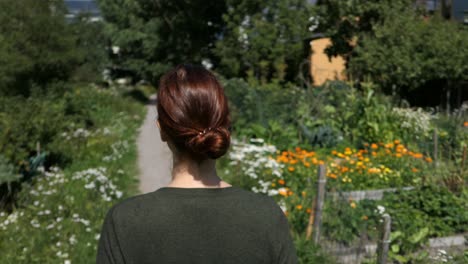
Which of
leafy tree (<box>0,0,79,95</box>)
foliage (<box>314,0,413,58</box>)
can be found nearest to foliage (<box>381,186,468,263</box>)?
leafy tree (<box>0,0,79,95</box>)

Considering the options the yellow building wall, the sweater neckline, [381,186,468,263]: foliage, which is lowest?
the yellow building wall

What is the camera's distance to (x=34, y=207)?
24.4 ft

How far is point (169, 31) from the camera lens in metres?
29.2

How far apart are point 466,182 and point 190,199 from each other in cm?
644

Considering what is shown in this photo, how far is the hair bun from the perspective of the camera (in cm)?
167

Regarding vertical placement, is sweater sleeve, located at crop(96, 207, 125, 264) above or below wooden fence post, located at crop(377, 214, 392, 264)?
above

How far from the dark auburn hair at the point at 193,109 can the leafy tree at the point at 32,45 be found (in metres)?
10.5

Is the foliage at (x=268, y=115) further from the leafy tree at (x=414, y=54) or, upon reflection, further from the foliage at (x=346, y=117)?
the leafy tree at (x=414, y=54)

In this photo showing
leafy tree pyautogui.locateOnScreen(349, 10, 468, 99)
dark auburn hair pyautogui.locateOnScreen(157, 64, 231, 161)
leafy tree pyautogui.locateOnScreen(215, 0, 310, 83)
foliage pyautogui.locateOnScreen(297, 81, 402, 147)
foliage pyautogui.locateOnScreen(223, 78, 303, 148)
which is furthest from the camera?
leafy tree pyautogui.locateOnScreen(215, 0, 310, 83)

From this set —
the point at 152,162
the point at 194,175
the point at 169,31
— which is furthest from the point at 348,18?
the point at 194,175

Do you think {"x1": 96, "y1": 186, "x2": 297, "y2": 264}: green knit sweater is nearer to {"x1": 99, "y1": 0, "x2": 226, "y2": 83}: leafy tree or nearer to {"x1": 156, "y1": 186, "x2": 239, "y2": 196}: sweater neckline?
{"x1": 156, "y1": 186, "x2": 239, "y2": 196}: sweater neckline

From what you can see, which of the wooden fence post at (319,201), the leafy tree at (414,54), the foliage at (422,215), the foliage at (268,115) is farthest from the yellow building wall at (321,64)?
the wooden fence post at (319,201)

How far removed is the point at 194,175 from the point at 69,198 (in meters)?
6.41

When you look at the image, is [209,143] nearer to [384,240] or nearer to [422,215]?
[384,240]
